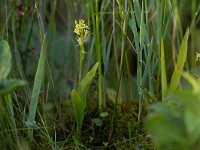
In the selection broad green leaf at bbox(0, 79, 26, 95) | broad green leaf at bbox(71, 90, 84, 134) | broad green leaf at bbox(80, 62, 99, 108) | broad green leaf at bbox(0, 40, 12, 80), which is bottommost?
broad green leaf at bbox(71, 90, 84, 134)

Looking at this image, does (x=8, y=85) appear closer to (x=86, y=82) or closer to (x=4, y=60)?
(x=4, y=60)

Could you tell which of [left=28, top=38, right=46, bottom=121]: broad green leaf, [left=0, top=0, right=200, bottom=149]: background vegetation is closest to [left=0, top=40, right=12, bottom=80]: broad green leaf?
[left=0, top=0, right=200, bottom=149]: background vegetation

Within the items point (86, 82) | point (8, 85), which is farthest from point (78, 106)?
point (8, 85)

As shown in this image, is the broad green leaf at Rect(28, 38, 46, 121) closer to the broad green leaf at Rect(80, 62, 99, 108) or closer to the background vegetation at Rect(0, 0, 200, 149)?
the background vegetation at Rect(0, 0, 200, 149)

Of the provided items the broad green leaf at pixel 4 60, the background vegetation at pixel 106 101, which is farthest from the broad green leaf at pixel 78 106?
the broad green leaf at pixel 4 60

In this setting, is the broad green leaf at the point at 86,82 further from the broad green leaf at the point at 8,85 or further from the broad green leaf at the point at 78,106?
the broad green leaf at the point at 8,85

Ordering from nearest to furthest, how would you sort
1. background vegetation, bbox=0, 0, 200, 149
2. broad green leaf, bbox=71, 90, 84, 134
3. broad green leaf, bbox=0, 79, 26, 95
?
background vegetation, bbox=0, 0, 200, 149
broad green leaf, bbox=0, 79, 26, 95
broad green leaf, bbox=71, 90, 84, 134

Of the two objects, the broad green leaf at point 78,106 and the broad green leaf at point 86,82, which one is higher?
the broad green leaf at point 86,82

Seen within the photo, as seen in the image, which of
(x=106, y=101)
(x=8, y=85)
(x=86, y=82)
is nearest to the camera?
(x=8, y=85)

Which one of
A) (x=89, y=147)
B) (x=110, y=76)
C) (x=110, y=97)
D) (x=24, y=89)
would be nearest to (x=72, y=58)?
(x=110, y=76)

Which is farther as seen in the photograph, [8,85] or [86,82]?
[86,82]
